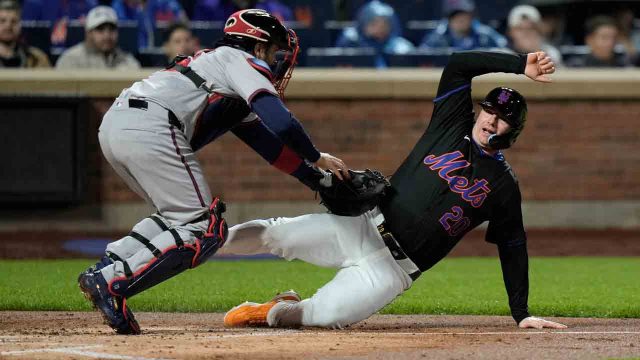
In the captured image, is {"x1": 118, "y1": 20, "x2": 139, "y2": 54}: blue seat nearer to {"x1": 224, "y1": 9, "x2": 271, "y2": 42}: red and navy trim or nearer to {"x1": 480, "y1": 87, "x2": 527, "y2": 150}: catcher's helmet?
{"x1": 224, "y1": 9, "x2": 271, "y2": 42}: red and navy trim

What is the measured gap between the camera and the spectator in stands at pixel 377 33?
13.9 metres

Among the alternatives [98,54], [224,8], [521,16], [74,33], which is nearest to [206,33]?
[224,8]

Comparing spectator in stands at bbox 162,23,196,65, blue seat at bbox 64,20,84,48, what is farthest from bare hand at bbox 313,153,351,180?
blue seat at bbox 64,20,84,48

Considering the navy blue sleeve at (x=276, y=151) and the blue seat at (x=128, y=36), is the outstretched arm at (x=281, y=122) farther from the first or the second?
the blue seat at (x=128, y=36)

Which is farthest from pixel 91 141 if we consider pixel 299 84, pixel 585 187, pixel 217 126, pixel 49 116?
pixel 217 126

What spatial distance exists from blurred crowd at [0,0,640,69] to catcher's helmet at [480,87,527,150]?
6.74 metres

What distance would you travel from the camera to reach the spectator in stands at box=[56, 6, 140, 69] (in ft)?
41.6

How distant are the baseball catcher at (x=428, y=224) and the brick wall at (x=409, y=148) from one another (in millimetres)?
6689

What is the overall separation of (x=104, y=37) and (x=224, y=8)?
1893mm

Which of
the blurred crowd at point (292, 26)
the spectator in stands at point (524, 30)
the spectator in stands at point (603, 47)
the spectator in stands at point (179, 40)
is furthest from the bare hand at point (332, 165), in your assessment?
the spectator in stands at point (603, 47)

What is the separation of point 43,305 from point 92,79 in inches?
220

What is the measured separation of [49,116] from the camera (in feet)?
41.6

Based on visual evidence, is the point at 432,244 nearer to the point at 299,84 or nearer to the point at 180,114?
the point at 180,114

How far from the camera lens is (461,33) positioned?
1407cm
